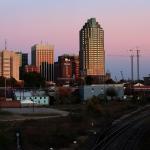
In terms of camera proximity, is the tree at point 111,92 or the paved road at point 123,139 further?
the tree at point 111,92

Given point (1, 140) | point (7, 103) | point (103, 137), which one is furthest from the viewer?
point (7, 103)

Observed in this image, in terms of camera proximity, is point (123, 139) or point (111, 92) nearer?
point (123, 139)

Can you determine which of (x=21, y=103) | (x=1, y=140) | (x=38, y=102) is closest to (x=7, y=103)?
(x=21, y=103)

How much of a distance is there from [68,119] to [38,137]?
942 inches

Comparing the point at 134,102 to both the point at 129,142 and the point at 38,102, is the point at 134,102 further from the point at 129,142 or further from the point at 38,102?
the point at 129,142

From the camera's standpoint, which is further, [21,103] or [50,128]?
[21,103]

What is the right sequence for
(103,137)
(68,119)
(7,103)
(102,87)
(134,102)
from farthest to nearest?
(102,87) < (134,102) < (7,103) < (68,119) < (103,137)

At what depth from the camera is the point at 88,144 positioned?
4381 cm

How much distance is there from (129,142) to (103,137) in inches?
169

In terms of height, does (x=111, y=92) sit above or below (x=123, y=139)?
above

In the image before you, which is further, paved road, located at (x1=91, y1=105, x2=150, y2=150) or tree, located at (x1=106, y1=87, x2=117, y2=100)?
tree, located at (x1=106, y1=87, x2=117, y2=100)

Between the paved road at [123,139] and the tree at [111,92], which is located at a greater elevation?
the tree at [111,92]

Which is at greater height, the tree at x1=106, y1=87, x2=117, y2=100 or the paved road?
the tree at x1=106, y1=87, x2=117, y2=100

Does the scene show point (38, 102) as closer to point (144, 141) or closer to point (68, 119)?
point (68, 119)
